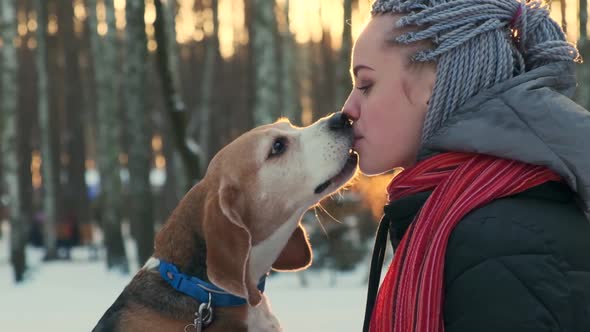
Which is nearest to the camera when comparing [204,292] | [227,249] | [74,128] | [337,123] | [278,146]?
[227,249]

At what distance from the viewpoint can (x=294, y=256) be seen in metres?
4.35

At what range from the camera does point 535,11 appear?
2.65m

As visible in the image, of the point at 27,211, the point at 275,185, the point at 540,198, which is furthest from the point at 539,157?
the point at 27,211

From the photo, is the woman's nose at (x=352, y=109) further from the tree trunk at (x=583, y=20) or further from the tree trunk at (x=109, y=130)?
the tree trunk at (x=109, y=130)

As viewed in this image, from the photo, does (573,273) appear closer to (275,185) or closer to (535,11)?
(535,11)

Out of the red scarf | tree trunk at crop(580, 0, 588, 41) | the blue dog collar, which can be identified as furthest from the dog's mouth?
tree trunk at crop(580, 0, 588, 41)

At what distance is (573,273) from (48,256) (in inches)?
942

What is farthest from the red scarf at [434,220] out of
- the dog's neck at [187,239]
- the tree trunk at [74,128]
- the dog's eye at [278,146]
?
the tree trunk at [74,128]

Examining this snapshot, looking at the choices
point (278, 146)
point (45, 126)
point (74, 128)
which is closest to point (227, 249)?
point (278, 146)

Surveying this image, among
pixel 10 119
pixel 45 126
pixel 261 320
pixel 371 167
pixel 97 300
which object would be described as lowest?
pixel 97 300

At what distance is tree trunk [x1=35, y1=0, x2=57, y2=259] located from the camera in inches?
918

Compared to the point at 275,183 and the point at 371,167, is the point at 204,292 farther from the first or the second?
the point at 371,167

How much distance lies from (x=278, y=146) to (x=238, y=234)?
88cm

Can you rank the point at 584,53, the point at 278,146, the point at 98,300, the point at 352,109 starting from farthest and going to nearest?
the point at 584,53 → the point at 98,300 → the point at 278,146 → the point at 352,109
